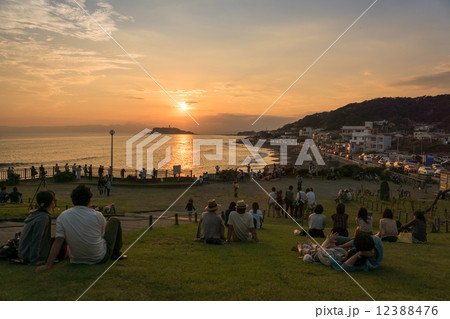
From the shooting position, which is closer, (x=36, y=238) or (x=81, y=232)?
(x=81, y=232)

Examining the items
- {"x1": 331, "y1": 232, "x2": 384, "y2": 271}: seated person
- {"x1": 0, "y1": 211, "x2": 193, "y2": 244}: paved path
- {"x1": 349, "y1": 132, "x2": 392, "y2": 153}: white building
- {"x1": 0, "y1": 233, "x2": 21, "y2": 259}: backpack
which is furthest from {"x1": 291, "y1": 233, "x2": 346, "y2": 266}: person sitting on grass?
{"x1": 349, "y1": 132, "x2": 392, "y2": 153}: white building

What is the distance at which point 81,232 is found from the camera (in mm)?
5516

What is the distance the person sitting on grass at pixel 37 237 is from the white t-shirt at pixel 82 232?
42 cm

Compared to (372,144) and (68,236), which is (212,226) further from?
(372,144)

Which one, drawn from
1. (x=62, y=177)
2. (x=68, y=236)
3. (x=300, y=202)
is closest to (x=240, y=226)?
(x=68, y=236)

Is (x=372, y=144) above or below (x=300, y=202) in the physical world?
above

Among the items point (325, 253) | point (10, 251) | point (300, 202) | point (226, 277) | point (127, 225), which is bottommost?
point (127, 225)

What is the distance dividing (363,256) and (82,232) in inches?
193

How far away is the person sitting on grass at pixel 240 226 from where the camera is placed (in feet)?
27.7

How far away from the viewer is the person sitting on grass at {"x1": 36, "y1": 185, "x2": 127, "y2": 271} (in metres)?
5.46

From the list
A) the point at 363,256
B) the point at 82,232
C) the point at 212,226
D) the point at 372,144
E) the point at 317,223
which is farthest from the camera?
the point at 372,144

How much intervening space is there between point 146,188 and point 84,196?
23970mm

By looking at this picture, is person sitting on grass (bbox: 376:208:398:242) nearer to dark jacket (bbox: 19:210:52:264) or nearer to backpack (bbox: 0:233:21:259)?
dark jacket (bbox: 19:210:52:264)

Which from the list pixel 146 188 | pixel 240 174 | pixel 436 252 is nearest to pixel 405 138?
pixel 240 174
